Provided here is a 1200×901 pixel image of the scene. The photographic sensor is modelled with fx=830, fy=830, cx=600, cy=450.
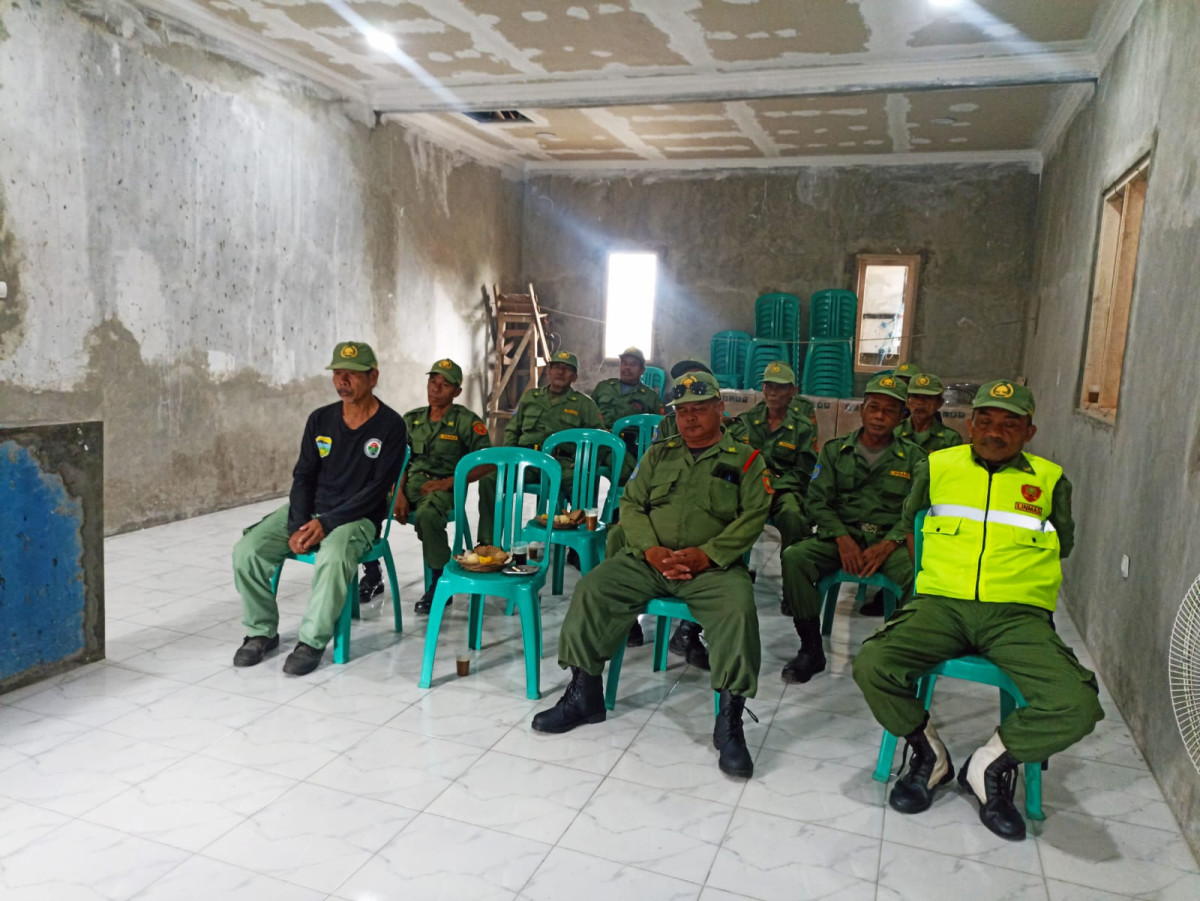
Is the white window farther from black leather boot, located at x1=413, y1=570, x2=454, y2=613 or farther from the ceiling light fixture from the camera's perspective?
black leather boot, located at x1=413, y1=570, x2=454, y2=613

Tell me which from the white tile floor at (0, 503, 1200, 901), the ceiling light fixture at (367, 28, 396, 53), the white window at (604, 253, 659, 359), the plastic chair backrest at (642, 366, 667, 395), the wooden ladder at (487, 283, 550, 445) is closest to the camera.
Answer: the white tile floor at (0, 503, 1200, 901)

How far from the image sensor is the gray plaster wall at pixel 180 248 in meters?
4.57

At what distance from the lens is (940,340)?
888 centimetres

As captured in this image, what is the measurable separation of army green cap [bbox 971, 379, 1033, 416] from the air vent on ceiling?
6256 mm

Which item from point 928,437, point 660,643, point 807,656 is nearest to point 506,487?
point 660,643

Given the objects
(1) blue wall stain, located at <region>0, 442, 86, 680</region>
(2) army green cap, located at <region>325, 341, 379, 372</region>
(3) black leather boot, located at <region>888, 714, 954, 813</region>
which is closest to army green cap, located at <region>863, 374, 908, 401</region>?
(3) black leather boot, located at <region>888, 714, 954, 813</region>

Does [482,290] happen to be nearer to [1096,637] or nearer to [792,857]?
[1096,637]

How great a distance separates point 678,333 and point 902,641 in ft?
24.7

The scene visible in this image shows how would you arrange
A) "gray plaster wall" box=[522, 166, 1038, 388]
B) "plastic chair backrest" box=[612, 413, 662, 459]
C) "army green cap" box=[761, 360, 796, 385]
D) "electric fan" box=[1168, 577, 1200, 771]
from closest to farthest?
"electric fan" box=[1168, 577, 1200, 771] → "army green cap" box=[761, 360, 796, 385] → "plastic chair backrest" box=[612, 413, 662, 459] → "gray plaster wall" box=[522, 166, 1038, 388]

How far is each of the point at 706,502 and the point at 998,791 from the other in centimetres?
130

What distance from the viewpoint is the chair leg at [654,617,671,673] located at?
11.2 feet

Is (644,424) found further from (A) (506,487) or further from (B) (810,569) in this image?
(B) (810,569)

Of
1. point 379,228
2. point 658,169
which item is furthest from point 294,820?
point 658,169

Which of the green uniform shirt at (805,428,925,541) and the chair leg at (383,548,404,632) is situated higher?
the green uniform shirt at (805,428,925,541)
